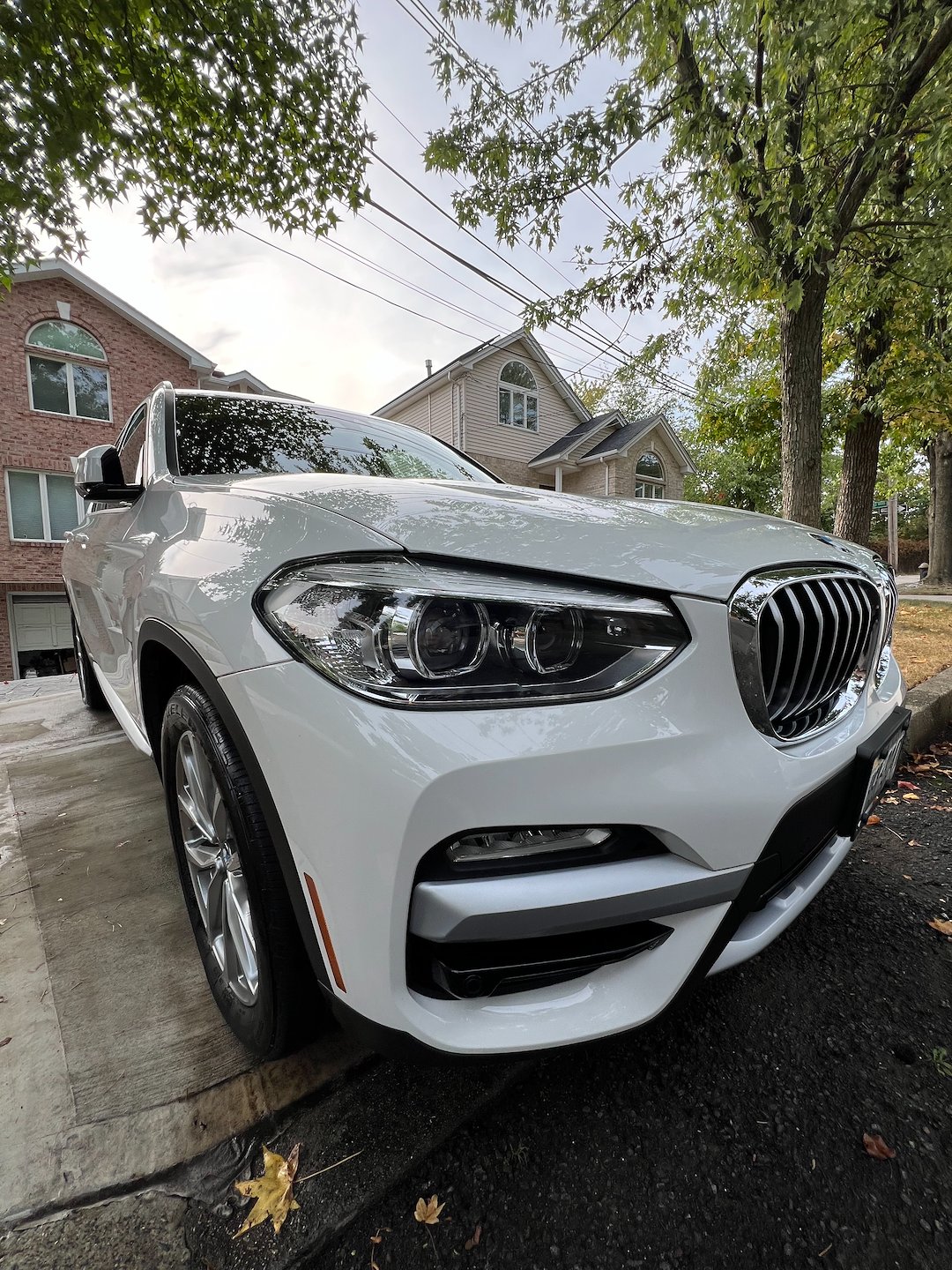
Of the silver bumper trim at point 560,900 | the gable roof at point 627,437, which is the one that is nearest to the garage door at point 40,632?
the gable roof at point 627,437

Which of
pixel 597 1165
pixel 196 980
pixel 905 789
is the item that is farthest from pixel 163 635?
pixel 905 789

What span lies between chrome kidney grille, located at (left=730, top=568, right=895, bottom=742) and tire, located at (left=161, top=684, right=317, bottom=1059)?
0.95 meters

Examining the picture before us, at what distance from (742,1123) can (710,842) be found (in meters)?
0.69

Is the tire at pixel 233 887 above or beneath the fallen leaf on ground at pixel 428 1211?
above

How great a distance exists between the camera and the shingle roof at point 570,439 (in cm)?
1756

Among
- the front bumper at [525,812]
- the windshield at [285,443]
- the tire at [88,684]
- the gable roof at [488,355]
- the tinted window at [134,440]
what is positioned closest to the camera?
the front bumper at [525,812]

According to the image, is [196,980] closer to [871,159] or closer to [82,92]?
[82,92]

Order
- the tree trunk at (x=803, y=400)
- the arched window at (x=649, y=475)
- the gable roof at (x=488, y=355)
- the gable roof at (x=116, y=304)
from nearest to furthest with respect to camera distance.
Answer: the tree trunk at (x=803, y=400) → the gable roof at (x=116, y=304) → the gable roof at (x=488, y=355) → the arched window at (x=649, y=475)

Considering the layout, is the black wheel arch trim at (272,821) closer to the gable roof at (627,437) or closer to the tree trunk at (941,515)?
the tree trunk at (941,515)

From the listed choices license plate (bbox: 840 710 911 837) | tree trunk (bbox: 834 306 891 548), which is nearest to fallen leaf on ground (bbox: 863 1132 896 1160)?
license plate (bbox: 840 710 911 837)

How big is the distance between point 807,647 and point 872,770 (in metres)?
0.38

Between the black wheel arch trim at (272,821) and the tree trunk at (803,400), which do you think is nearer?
the black wheel arch trim at (272,821)

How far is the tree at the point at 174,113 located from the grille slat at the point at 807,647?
207 inches

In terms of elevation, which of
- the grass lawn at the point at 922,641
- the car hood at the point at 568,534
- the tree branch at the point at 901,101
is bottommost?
the grass lawn at the point at 922,641
